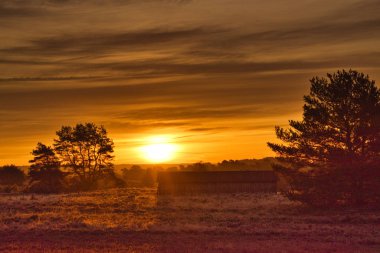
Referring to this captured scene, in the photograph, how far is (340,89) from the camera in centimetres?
4456

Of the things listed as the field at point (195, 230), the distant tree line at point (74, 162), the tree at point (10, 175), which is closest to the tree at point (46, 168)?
the distant tree line at point (74, 162)

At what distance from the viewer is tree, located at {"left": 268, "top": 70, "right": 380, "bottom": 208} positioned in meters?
43.9

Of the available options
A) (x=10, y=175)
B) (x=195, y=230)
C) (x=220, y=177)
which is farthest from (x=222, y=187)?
(x=10, y=175)

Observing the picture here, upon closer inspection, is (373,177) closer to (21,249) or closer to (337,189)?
(337,189)

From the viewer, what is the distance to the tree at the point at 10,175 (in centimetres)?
12325

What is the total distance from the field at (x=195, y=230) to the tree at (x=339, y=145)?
2508 millimetres

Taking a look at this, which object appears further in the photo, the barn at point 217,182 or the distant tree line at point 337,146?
the barn at point 217,182

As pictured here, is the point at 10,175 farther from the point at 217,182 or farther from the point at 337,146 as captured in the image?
the point at 337,146

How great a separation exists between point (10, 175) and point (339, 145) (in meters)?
95.5

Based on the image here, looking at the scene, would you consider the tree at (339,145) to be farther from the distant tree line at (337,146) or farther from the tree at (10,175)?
the tree at (10,175)

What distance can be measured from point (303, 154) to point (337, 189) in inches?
156

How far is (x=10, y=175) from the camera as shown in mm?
124688

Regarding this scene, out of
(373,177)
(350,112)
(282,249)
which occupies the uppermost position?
(350,112)

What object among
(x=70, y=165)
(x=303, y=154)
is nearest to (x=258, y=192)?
(x=303, y=154)
